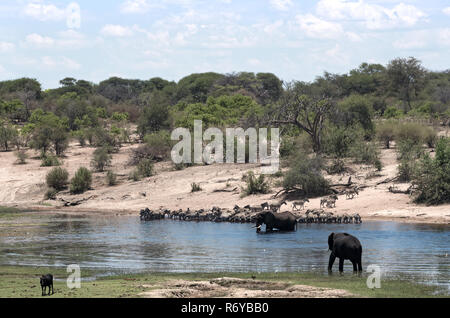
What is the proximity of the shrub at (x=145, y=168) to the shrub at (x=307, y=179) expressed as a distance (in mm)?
10822

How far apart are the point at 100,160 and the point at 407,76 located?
37490mm

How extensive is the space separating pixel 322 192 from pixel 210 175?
8.21m

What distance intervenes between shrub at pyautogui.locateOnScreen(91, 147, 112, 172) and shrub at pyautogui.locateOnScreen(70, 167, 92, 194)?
129 inches

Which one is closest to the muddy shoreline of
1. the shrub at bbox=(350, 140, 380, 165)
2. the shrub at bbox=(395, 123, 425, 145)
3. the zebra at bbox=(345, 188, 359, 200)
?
the zebra at bbox=(345, 188, 359, 200)

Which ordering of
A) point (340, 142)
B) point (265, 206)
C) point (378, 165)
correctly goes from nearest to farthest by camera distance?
point (265, 206), point (378, 165), point (340, 142)

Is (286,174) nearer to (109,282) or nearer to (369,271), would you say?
(369,271)

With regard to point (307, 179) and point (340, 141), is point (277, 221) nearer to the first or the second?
point (307, 179)

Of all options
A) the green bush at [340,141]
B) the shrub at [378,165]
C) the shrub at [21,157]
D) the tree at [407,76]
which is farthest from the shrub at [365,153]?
the tree at [407,76]

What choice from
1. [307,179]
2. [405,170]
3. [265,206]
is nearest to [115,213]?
[265,206]

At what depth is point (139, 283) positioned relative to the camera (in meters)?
15.9

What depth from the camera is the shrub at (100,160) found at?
4456 centimetres

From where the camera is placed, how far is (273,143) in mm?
41562

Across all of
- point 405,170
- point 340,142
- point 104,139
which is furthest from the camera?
point 104,139

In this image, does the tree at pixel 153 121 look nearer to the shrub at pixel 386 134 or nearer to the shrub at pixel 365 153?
the shrub at pixel 386 134
